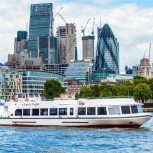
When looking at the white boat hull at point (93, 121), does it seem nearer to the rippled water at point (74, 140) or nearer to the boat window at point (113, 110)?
the boat window at point (113, 110)

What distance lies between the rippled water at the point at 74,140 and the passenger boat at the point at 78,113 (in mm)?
2647

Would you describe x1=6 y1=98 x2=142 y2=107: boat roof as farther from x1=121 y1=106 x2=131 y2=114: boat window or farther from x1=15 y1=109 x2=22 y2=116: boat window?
x1=15 y1=109 x2=22 y2=116: boat window

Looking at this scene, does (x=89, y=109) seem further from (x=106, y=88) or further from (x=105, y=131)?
(x=106, y=88)

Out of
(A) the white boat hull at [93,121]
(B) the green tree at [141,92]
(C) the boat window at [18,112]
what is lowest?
(A) the white boat hull at [93,121]

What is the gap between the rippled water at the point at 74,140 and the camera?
49625 millimetres

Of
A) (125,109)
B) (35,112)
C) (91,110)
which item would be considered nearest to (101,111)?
(91,110)

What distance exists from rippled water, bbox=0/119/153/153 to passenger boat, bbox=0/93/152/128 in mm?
2647

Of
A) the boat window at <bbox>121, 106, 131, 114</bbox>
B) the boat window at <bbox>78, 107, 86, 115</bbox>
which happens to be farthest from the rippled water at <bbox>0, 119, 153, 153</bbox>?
the boat window at <bbox>78, 107, 86, 115</bbox>

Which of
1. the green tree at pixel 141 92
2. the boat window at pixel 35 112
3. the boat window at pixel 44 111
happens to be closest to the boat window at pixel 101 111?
the boat window at pixel 44 111

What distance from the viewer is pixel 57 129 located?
71188mm

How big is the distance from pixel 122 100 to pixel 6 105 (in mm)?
18080

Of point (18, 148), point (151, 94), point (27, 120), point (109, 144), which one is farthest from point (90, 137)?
point (151, 94)

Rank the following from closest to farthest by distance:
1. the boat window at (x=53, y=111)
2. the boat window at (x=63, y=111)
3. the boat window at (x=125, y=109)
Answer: the boat window at (x=125, y=109)
the boat window at (x=63, y=111)
the boat window at (x=53, y=111)

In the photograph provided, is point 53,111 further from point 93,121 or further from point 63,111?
point 93,121
